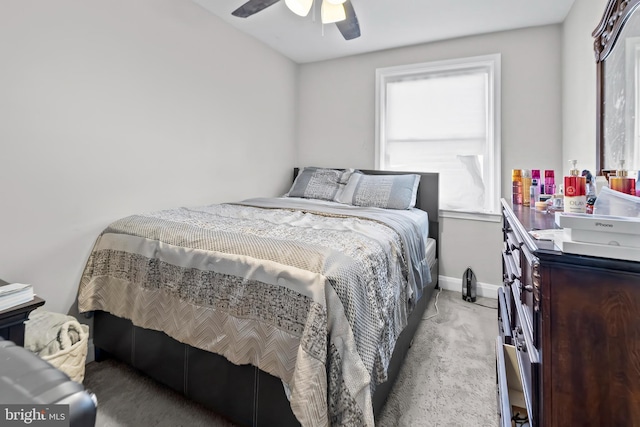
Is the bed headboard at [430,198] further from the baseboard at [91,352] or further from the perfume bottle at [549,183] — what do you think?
the baseboard at [91,352]

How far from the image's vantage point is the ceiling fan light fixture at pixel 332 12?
2006 millimetres

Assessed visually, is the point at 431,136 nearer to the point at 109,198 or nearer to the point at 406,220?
the point at 406,220

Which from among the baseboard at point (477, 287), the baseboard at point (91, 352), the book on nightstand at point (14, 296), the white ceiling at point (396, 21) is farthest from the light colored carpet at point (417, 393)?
the white ceiling at point (396, 21)

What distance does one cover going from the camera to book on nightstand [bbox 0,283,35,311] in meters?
1.26

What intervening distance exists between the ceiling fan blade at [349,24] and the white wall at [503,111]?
119cm

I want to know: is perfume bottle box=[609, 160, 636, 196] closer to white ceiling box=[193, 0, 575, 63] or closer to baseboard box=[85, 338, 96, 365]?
white ceiling box=[193, 0, 575, 63]

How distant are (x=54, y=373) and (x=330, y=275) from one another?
0.85 metres

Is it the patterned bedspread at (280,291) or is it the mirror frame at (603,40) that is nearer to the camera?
the patterned bedspread at (280,291)

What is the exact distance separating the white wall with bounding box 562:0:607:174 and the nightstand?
3.03 metres

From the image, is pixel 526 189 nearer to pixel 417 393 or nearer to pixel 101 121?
pixel 417 393

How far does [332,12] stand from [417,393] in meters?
2.34

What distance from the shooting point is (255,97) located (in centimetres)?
335

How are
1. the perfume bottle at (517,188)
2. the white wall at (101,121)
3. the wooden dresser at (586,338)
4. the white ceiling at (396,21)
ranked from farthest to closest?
the white ceiling at (396,21) < the perfume bottle at (517,188) < the white wall at (101,121) < the wooden dresser at (586,338)
